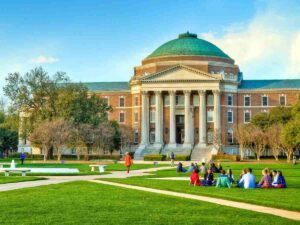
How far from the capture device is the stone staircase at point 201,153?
88.6 m

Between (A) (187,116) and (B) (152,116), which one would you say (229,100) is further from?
(B) (152,116)

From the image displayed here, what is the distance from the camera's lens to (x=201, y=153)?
3561 inches

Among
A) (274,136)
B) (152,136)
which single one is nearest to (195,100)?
(152,136)

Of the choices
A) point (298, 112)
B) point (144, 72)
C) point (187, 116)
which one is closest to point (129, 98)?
point (144, 72)

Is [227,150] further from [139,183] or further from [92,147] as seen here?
[139,183]

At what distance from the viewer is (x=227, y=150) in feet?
316

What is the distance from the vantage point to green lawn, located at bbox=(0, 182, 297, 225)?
17.0 metres

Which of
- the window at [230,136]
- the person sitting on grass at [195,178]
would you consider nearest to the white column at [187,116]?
the window at [230,136]

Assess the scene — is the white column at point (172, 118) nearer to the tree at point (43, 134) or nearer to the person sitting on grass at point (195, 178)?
the tree at point (43, 134)

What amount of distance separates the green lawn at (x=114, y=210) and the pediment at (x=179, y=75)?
71.7m

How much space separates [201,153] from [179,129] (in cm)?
1122

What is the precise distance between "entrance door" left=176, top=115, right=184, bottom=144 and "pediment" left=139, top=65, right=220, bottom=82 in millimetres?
7613

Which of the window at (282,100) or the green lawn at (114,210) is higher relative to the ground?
the window at (282,100)

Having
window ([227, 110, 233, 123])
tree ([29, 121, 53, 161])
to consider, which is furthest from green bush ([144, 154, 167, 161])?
window ([227, 110, 233, 123])
